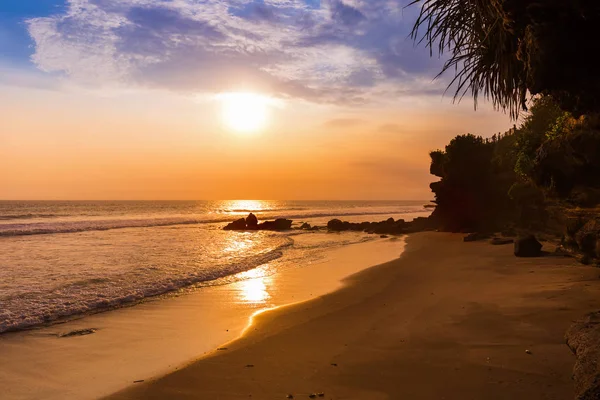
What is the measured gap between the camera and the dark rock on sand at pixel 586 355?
4.13 m

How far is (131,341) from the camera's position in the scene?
909 centimetres

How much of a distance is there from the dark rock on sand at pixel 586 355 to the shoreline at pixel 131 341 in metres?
5.78

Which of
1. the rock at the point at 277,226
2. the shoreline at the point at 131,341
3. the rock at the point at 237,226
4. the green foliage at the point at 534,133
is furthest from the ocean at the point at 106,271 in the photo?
the rock at the point at 237,226

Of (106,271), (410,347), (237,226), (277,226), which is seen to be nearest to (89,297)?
(106,271)

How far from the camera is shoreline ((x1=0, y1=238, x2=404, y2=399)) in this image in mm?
6930

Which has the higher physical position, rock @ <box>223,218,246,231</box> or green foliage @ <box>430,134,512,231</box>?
green foliage @ <box>430,134,512,231</box>

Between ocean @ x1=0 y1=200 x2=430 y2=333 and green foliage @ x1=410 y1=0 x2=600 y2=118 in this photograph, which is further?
ocean @ x1=0 y1=200 x2=430 y2=333

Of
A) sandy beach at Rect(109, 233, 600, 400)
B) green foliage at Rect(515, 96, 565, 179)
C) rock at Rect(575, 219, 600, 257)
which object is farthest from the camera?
green foliage at Rect(515, 96, 565, 179)

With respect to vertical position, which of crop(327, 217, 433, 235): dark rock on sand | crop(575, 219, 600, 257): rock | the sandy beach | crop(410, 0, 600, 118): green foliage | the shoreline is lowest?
crop(327, 217, 433, 235): dark rock on sand

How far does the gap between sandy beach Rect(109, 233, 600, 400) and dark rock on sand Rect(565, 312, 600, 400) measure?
608 mm

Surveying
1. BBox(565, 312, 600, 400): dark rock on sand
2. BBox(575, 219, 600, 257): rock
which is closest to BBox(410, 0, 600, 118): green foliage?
BBox(565, 312, 600, 400): dark rock on sand

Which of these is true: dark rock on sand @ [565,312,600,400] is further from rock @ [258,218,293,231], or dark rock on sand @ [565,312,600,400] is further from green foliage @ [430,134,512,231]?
rock @ [258,218,293,231]

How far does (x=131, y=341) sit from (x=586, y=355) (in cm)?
802

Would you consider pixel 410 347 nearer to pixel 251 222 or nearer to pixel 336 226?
pixel 336 226
